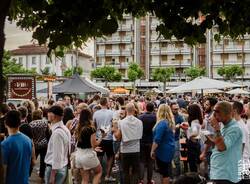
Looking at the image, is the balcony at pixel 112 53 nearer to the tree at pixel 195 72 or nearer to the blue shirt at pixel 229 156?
the tree at pixel 195 72

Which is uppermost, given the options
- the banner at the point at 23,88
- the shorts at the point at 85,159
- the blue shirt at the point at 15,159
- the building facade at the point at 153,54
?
the building facade at the point at 153,54

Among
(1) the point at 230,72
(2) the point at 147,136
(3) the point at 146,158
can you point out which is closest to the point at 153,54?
(1) the point at 230,72

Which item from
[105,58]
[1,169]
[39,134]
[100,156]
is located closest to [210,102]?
[100,156]

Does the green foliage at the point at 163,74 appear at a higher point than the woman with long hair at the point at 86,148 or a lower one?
higher

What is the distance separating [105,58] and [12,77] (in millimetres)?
83079

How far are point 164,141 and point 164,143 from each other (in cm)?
4

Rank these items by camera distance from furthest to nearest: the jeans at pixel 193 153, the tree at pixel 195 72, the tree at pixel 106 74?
the tree at pixel 106 74
the tree at pixel 195 72
the jeans at pixel 193 153

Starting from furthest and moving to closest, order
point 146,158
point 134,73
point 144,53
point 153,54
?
1. point 144,53
2. point 153,54
3. point 134,73
4. point 146,158

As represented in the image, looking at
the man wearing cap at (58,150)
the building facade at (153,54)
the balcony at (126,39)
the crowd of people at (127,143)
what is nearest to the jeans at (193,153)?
the crowd of people at (127,143)

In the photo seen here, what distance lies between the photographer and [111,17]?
445cm

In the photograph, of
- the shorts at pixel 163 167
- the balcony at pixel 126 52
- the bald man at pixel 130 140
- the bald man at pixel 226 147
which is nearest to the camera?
the bald man at pixel 226 147

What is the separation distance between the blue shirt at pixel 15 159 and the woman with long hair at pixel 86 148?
91.7 inches

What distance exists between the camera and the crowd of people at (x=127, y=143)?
709cm

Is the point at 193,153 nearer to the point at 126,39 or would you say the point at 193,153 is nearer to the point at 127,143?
the point at 127,143
